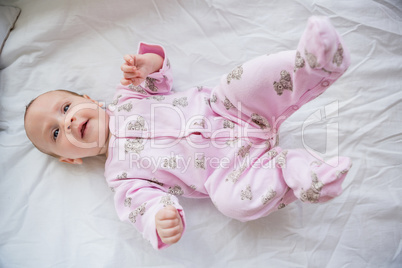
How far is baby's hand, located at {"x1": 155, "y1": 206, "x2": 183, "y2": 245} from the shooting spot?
2.72 ft

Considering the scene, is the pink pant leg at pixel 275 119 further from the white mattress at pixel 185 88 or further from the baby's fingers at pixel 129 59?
the baby's fingers at pixel 129 59

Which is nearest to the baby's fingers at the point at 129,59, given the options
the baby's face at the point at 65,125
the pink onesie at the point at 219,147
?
the pink onesie at the point at 219,147

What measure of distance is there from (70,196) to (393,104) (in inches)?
45.7

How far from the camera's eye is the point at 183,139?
102 cm

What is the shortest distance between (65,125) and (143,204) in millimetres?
354

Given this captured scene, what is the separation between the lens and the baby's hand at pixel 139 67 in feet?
3.16

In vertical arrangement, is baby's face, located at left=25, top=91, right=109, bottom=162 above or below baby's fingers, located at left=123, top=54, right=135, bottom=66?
below

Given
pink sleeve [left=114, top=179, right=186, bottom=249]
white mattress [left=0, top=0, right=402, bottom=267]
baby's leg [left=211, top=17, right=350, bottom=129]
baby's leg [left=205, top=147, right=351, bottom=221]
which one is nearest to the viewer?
baby's leg [left=211, top=17, right=350, bottom=129]

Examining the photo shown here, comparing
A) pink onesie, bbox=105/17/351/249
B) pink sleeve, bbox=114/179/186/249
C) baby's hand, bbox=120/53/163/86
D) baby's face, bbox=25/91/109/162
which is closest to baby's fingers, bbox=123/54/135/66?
baby's hand, bbox=120/53/163/86

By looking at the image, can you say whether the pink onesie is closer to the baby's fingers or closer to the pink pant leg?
the pink pant leg

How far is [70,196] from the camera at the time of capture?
1115 mm

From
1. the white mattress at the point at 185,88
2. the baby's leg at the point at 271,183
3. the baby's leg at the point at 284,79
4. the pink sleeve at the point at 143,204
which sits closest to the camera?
the baby's leg at the point at 284,79

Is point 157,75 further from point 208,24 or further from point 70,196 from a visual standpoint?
point 70,196

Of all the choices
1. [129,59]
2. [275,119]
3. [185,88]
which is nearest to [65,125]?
[129,59]
